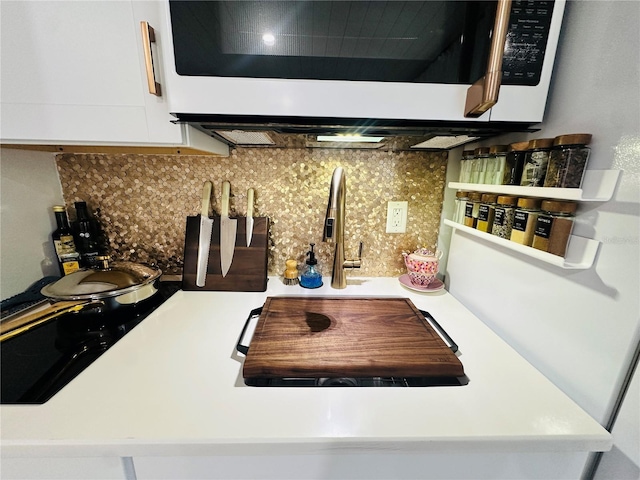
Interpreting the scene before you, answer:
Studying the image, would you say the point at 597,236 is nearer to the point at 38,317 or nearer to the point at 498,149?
the point at 498,149

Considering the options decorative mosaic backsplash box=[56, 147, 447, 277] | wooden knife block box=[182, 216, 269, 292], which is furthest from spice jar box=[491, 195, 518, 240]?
wooden knife block box=[182, 216, 269, 292]

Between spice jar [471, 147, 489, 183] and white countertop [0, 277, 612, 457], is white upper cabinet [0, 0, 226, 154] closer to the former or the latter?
white countertop [0, 277, 612, 457]

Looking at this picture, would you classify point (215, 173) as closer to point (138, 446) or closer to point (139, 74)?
point (139, 74)

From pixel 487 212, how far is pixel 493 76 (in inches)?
13.9

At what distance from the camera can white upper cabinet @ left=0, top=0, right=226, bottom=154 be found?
0.53 meters

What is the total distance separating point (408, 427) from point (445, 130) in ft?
2.04

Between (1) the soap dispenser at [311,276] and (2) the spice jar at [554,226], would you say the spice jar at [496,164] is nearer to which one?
(2) the spice jar at [554,226]

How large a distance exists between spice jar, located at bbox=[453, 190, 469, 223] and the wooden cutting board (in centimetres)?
32

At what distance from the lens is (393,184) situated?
3.15 feet

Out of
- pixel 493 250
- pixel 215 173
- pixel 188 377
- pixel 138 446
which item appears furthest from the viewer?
pixel 215 173

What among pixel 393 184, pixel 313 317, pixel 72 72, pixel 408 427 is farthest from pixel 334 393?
pixel 72 72

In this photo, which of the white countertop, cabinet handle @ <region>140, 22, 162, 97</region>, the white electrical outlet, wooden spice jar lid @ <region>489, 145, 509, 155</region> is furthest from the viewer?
the white electrical outlet

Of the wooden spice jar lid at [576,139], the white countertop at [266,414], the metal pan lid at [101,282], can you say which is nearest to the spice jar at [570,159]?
the wooden spice jar lid at [576,139]

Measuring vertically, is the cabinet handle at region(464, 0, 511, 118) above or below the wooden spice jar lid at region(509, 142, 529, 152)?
above
